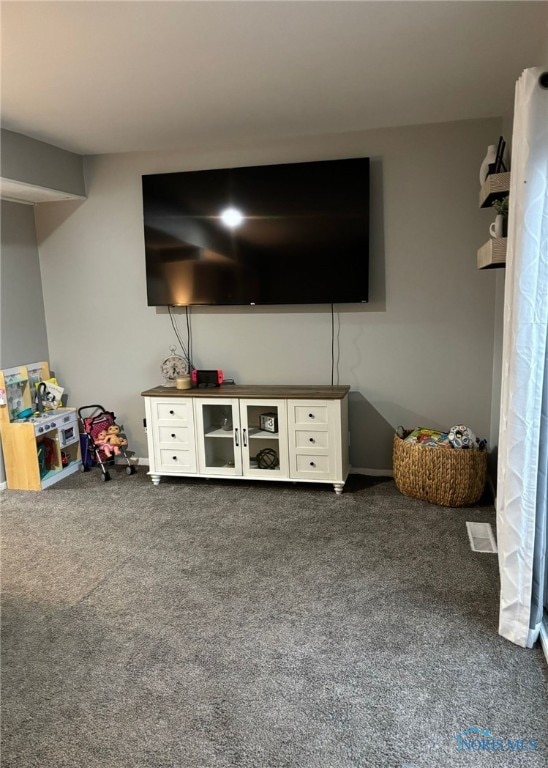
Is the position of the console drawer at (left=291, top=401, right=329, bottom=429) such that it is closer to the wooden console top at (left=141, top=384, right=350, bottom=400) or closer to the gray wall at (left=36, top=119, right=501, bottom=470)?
the wooden console top at (left=141, top=384, right=350, bottom=400)

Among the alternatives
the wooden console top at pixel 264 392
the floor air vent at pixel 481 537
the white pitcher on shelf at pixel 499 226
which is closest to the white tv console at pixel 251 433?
the wooden console top at pixel 264 392

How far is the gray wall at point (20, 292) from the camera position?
4359 millimetres

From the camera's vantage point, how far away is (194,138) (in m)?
4.03

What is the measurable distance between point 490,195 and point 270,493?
229cm

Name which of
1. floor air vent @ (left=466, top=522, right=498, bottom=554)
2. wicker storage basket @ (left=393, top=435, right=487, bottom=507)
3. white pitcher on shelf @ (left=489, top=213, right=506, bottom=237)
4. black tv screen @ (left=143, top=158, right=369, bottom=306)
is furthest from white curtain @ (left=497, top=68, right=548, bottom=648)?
black tv screen @ (left=143, top=158, right=369, bottom=306)

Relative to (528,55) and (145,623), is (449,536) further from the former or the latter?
(528,55)

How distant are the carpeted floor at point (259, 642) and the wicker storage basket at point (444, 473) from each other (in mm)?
114

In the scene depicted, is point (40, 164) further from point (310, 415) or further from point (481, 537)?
point (481, 537)

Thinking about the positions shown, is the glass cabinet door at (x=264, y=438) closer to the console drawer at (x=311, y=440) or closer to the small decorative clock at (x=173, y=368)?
the console drawer at (x=311, y=440)

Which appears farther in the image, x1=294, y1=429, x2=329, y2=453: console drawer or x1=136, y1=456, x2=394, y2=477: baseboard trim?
x1=136, y1=456, x2=394, y2=477: baseboard trim

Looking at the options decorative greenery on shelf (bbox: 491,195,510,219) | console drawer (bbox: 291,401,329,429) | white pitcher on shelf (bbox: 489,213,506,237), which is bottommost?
console drawer (bbox: 291,401,329,429)

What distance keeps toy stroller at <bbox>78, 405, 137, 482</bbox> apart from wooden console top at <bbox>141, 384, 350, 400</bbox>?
53 centimetres

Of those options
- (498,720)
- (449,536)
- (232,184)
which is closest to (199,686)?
(498,720)

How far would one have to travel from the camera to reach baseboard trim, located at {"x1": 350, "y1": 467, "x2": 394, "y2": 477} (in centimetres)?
425
